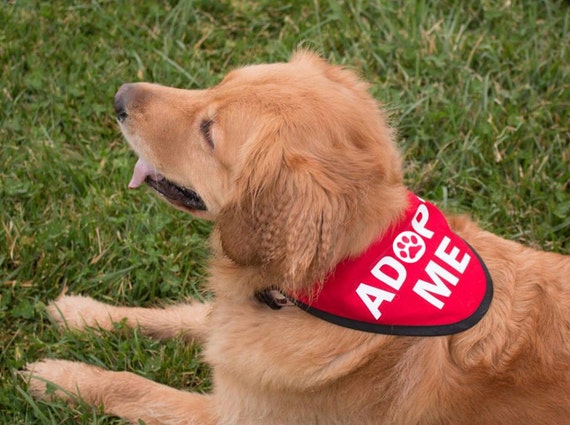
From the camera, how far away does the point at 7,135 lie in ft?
16.3

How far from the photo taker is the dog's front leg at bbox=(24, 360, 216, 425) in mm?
3738

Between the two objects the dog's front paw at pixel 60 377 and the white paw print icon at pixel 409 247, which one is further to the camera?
the dog's front paw at pixel 60 377

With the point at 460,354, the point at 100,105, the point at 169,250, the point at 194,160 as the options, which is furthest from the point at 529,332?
the point at 100,105

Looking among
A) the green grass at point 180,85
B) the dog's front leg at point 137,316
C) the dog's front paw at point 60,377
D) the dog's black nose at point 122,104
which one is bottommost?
the dog's front paw at point 60,377

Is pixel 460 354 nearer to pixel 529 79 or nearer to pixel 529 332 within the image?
pixel 529 332

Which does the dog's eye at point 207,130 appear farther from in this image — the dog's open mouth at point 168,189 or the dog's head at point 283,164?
the dog's open mouth at point 168,189

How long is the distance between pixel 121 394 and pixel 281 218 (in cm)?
151

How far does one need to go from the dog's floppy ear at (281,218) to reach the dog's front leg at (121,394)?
105cm

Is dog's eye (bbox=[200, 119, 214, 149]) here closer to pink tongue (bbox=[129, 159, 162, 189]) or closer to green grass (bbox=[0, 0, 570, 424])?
pink tongue (bbox=[129, 159, 162, 189])

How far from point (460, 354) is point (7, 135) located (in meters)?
3.32

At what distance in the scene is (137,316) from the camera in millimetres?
4223

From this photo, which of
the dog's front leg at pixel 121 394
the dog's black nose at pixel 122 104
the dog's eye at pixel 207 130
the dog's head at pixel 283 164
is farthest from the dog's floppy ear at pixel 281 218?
the dog's front leg at pixel 121 394

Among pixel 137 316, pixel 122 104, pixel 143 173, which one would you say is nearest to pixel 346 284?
pixel 143 173

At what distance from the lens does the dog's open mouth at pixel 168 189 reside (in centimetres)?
344
